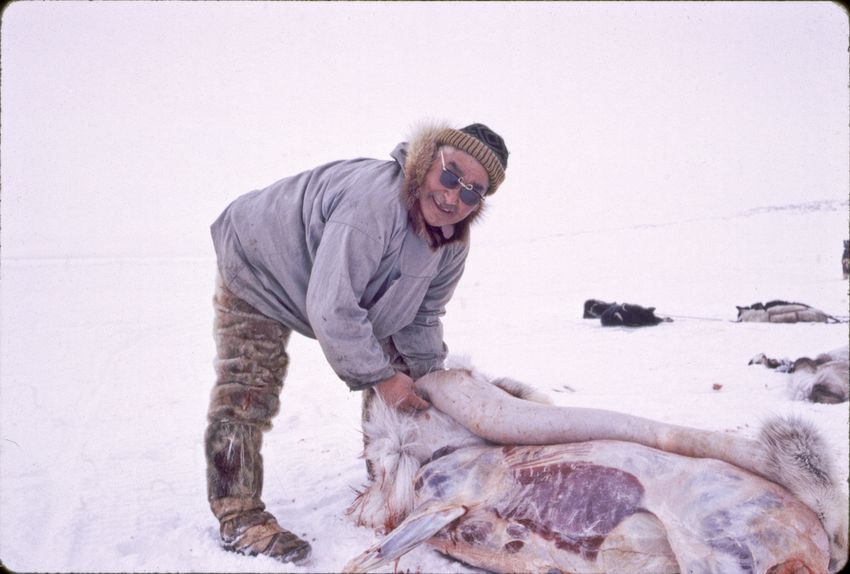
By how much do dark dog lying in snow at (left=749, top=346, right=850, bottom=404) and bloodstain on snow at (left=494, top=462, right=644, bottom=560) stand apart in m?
2.69

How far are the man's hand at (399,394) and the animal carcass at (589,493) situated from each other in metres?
0.05

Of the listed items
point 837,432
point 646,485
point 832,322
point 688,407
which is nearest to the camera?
point 646,485

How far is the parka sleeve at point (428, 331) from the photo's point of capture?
9.36 feet

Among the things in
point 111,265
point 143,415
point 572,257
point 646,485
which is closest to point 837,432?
point 646,485

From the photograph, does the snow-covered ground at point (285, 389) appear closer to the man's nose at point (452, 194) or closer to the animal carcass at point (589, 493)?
the animal carcass at point (589, 493)

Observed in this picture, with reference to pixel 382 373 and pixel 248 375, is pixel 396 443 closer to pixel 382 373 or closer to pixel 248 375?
pixel 382 373

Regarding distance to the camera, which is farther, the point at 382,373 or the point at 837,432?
the point at 837,432

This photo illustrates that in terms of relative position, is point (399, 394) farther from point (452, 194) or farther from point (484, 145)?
point (484, 145)

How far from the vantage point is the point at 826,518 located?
5.55ft

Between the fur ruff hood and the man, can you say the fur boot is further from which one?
the fur ruff hood

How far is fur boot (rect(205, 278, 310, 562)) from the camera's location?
2223 mm

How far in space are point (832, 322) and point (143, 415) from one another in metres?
6.71

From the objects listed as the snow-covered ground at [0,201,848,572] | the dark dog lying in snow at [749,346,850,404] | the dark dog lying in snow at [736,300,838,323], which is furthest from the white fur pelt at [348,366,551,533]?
the dark dog lying in snow at [736,300,838,323]

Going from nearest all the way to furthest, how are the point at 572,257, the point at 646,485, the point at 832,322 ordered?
the point at 646,485 < the point at 832,322 < the point at 572,257
